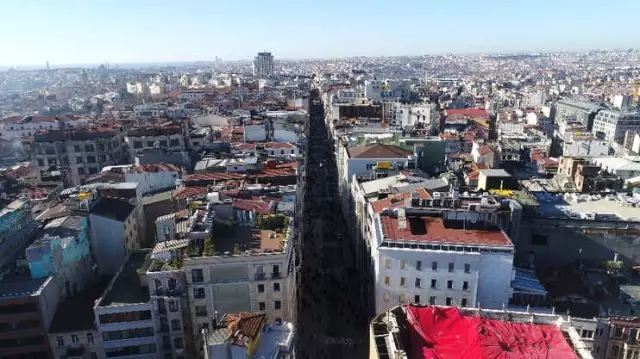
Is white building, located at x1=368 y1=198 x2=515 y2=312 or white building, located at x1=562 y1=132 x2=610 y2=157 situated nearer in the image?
white building, located at x1=368 y1=198 x2=515 y2=312

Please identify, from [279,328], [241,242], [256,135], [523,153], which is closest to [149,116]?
[256,135]

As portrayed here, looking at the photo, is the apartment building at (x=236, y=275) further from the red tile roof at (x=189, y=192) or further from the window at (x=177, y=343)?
the red tile roof at (x=189, y=192)

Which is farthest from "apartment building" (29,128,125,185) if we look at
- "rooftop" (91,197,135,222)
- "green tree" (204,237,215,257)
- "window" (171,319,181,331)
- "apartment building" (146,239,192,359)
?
"green tree" (204,237,215,257)

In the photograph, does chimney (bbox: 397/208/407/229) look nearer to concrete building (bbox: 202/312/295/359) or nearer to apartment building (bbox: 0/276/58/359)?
concrete building (bbox: 202/312/295/359)

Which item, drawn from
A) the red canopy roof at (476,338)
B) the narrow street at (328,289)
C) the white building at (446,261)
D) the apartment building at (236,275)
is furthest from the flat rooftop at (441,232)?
the narrow street at (328,289)

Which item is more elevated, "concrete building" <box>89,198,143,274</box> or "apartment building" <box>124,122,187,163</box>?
"apartment building" <box>124,122,187,163</box>

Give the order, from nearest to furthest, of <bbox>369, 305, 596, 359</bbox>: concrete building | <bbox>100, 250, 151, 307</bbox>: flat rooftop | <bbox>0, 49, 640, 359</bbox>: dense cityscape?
<bbox>369, 305, 596, 359</bbox>: concrete building < <bbox>0, 49, 640, 359</bbox>: dense cityscape < <bbox>100, 250, 151, 307</bbox>: flat rooftop
